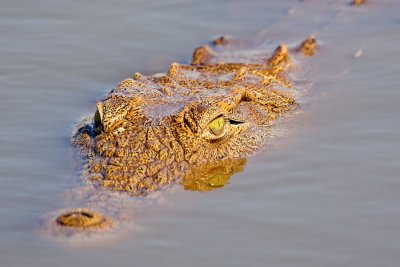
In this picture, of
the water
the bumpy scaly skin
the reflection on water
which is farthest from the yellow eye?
the water

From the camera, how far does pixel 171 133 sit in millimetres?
6750

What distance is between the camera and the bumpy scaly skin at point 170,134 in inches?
256

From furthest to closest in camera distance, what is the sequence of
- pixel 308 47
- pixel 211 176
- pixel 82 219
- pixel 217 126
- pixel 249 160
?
pixel 308 47 < pixel 249 160 < pixel 217 126 < pixel 211 176 < pixel 82 219

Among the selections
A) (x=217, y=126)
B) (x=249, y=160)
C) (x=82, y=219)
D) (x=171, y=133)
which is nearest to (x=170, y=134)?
(x=171, y=133)

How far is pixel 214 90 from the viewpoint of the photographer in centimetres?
756

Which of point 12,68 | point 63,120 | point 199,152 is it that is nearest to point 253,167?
point 199,152

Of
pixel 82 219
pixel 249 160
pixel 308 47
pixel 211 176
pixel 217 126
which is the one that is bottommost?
pixel 82 219

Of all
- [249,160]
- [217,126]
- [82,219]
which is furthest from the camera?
[249,160]

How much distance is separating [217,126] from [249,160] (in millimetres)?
400

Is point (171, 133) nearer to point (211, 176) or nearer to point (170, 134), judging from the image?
point (170, 134)

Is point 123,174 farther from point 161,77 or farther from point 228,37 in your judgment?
point 228,37

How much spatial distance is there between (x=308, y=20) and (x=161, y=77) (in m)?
3.09

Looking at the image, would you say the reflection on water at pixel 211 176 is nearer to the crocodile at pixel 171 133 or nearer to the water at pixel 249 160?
the crocodile at pixel 171 133

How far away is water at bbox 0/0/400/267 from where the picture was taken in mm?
5535
